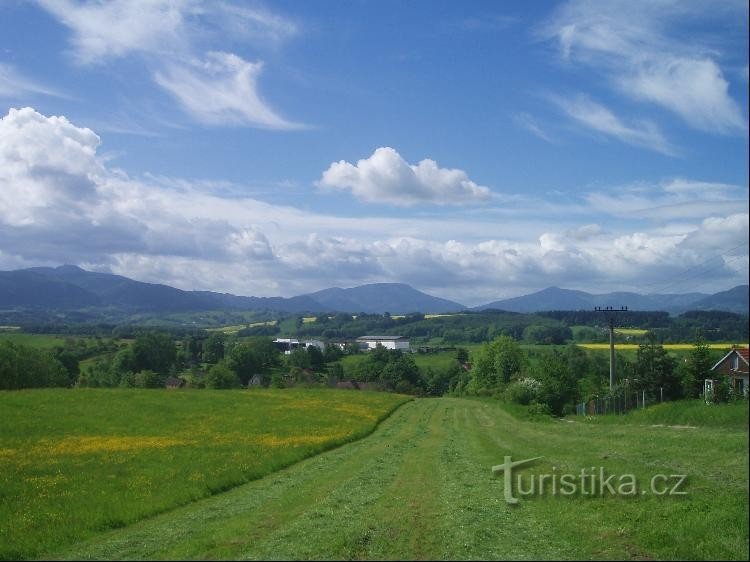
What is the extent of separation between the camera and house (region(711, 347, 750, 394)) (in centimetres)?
3628

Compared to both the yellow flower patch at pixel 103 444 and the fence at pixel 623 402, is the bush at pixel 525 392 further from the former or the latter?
the yellow flower patch at pixel 103 444

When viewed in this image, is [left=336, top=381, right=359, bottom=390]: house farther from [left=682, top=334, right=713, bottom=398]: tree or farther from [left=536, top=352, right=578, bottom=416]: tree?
[left=682, top=334, right=713, bottom=398]: tree

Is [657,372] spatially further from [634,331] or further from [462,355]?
[462,355]

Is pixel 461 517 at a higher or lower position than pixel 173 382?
higher

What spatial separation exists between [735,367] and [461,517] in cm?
3452

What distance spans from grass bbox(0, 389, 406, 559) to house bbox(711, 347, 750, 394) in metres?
23.9

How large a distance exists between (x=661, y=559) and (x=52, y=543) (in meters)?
14.5

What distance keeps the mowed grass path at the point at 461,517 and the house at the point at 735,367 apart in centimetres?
1223

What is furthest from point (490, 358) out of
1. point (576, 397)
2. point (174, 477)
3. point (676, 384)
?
point (174, 477)

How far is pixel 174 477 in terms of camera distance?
25516 millimetres

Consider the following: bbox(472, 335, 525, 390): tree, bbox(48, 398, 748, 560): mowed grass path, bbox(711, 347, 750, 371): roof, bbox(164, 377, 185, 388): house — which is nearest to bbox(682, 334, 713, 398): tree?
bbox(711, 347, 750, 371): roof

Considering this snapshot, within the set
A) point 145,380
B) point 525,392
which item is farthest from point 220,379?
point 525,392

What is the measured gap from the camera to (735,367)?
41469 millimetres

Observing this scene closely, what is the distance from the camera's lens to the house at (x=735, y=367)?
119 ft
